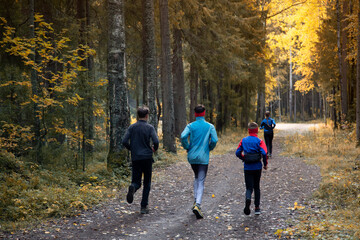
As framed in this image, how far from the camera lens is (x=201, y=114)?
662 centimetres

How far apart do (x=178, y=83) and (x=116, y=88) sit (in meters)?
9.72

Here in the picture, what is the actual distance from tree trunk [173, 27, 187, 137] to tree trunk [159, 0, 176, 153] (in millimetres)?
3376

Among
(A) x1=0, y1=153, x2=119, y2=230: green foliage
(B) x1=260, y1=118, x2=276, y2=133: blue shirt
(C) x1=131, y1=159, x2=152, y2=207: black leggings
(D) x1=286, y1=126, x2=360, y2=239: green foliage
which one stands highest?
(B) x1=260, y1=118, x2=276, y2=133: blue shirt

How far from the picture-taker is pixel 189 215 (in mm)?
6758

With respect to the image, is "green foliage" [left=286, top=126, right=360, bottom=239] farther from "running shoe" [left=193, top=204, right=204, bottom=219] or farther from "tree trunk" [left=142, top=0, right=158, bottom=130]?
"tree trunk" [left=142, top=0, right=158, bottom=130]

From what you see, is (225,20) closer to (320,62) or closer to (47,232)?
(320,62)

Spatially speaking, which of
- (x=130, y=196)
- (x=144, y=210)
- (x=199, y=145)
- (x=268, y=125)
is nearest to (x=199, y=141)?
(x=199, y=145)

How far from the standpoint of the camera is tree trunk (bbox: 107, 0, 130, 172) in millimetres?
9633

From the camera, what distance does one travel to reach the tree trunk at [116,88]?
9633 mm

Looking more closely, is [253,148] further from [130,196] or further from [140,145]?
[130,196]

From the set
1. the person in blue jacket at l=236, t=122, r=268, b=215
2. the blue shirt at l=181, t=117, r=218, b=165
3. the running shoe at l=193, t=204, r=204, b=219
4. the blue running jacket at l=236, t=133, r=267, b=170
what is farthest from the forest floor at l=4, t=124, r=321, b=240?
the blue shirt at l=181, t=117, r=218, b=165

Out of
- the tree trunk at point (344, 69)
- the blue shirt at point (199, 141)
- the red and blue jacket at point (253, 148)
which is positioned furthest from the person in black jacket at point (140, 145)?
the tree trunk at point (344, 69)

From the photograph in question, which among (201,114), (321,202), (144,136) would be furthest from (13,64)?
(321,202)

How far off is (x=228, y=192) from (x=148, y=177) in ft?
10.6
